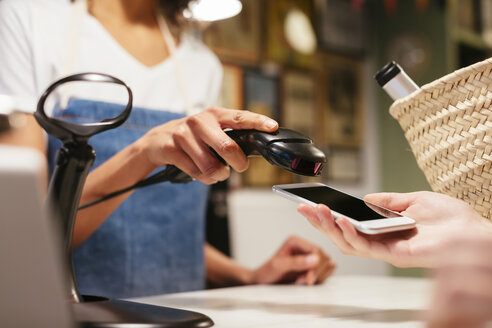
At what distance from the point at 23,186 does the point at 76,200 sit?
30 cm

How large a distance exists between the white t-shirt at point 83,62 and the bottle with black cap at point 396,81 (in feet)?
1.67

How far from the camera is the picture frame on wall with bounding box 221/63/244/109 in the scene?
6.37ft

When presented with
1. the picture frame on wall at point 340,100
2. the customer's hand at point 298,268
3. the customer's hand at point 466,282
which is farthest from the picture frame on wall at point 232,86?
the customer's hand at point 466,282

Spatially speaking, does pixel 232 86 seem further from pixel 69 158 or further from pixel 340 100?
pixel 69 158

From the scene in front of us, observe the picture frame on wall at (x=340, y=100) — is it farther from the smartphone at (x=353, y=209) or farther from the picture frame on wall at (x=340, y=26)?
the smartphone at (x=353, y=209)

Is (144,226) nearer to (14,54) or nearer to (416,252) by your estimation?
(14,54)

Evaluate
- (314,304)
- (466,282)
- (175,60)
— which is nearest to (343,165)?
(175,60)

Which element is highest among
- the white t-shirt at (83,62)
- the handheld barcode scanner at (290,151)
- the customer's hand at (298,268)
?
the white t-shirt at (83,62)

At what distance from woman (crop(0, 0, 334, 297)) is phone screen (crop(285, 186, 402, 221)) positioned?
25 centimetres

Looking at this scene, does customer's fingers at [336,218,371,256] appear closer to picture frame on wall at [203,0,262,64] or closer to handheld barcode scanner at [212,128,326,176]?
handheld barcode scanner at [212,128,326,176]

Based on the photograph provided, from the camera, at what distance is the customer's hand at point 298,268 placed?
0.90 m

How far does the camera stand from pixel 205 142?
594mm

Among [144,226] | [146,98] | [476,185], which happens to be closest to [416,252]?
[476,185]

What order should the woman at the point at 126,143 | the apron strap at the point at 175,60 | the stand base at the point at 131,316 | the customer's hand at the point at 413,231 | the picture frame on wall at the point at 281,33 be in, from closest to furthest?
the stand base at the point at 131,316, the customer's hand at the point at 413,231, the woman at the point at 126,143, the apron strap at the point at 175,60, the picture frame on wall at the point at 281,33
